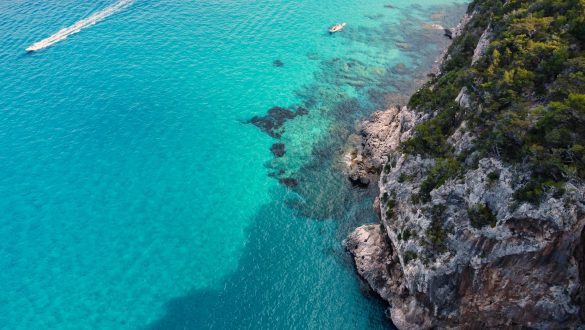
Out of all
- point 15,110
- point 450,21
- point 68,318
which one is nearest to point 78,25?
point 15,110

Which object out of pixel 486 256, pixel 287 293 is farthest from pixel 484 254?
pixel 287 293

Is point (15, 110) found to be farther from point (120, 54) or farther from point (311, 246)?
point (311, 246)

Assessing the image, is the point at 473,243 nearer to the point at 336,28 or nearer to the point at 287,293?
the point at 287,293

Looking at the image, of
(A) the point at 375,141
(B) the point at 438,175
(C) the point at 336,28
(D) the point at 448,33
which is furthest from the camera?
(C) the point at 336,28

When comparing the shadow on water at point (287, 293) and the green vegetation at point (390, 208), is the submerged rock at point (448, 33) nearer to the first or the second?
the shadow on water at point (287, 293)

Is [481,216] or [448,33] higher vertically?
[481,216]

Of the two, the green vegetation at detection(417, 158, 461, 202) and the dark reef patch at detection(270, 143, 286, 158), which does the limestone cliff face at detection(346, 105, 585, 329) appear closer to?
the green vegetation at detection(417, 158, 461, 202)

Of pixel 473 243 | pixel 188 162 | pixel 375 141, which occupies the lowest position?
pixel 188 162
